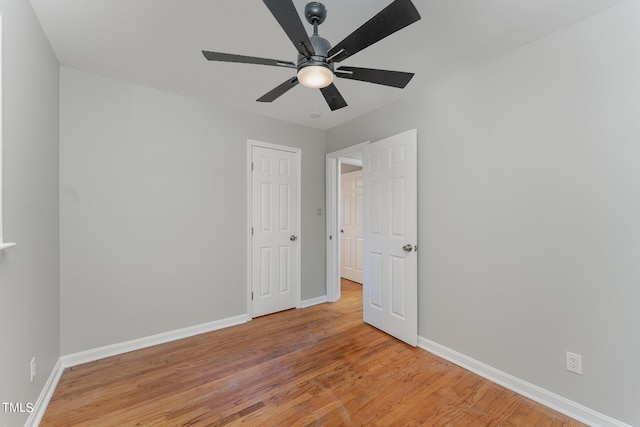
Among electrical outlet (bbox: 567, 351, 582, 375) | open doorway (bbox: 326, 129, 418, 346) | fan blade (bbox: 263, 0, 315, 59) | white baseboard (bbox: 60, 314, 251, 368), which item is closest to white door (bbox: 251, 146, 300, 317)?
white baseboard (bbox: 60, 314, 251, 368)

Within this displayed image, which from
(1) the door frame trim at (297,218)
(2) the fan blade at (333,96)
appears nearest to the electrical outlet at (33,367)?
(1) the door frame trim at (297,218)

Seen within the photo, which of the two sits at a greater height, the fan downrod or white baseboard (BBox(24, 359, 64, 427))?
the fan downrod

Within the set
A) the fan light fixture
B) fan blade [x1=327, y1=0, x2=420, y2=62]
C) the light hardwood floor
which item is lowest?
the light hardwood floor

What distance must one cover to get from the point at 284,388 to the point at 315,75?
6.94 ft

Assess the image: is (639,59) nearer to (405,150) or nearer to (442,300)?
(405,150)

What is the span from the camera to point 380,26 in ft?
3.88

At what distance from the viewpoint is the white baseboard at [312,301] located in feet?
12.2

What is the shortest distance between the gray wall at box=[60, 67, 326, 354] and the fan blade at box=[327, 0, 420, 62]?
211cm

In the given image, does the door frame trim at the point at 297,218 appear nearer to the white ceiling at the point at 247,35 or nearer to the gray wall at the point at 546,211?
the white ceiling at the point at 247,35

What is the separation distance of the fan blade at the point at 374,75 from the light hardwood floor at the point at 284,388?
2069 millimetres

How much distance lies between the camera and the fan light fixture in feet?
4.52

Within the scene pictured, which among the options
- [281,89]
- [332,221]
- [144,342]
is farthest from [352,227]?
[281,89]

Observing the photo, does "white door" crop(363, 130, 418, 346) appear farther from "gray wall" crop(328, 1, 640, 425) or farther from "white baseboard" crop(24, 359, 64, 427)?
"white baseboard" crop(24, 359, 64, 427)

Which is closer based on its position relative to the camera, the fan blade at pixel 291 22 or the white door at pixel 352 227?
the fan blade at pixel 291 22
